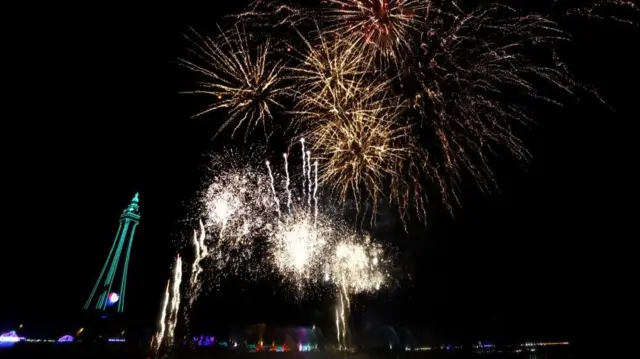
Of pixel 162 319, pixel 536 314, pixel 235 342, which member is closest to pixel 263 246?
pixel 235 342

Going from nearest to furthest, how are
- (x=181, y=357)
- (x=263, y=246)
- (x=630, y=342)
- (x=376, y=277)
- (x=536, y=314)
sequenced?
(x=181, y=357) → (x=630, y=342) → (x=376, y=277) → (x=263, y=246) → (x=536, y=314)

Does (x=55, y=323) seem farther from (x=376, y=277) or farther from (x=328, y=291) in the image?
(x=328, y=291)

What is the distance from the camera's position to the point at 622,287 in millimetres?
23906

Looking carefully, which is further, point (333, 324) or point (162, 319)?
point (333, 324)

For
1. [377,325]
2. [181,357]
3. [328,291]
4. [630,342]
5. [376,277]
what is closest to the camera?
[181,357]

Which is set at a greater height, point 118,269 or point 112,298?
point 118,269

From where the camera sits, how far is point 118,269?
5841 cm

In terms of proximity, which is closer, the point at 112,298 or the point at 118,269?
the point at 112,298

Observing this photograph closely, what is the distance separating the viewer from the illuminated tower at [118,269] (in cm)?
5500

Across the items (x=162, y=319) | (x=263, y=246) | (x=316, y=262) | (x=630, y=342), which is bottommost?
(x=630, y=342)

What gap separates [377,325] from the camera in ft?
168

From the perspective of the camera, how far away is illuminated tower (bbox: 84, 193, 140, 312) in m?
55.0

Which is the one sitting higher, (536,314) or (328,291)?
(328,291)

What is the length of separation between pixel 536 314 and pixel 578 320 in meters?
10.4
